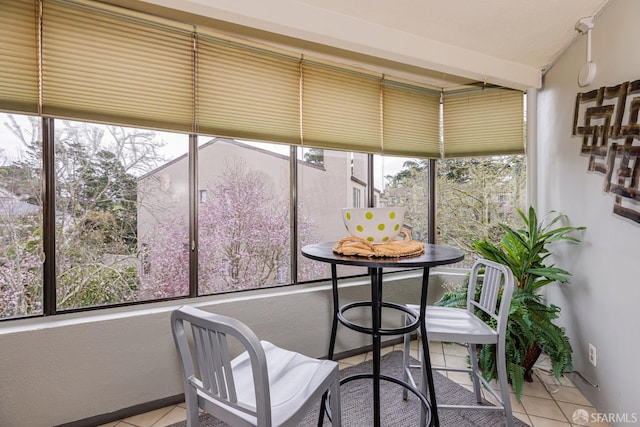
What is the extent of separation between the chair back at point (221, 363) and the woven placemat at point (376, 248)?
592 mm

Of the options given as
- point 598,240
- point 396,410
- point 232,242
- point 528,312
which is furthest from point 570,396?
point 232,242

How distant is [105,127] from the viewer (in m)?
2.04

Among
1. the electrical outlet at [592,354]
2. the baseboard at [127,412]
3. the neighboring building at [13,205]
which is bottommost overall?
the baseboard at [127,412]

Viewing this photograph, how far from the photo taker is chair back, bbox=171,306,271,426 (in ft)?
3.19

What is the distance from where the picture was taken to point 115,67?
1947 mm

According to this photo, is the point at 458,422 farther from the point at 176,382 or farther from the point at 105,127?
the point at 105,127

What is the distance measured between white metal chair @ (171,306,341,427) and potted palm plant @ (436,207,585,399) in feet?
4.45

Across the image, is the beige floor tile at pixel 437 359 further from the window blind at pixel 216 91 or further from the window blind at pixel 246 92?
the window blind at pixel 246 92

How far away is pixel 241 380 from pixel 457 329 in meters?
1.07

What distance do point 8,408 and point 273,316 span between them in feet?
4.65

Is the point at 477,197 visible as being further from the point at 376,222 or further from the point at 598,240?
the point at 376,222

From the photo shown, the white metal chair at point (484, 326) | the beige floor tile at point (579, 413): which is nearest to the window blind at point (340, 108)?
the white metal chair at point (484, 326)

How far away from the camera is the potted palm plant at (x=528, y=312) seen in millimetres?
2062

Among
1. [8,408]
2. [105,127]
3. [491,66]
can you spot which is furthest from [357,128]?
[8,408]
